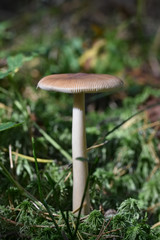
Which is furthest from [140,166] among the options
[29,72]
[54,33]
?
[54,33]

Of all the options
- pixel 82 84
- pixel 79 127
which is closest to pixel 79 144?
pixel 79 127

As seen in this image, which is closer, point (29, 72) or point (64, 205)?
point (64, 205)

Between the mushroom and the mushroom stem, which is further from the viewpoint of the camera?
the mushroom stem

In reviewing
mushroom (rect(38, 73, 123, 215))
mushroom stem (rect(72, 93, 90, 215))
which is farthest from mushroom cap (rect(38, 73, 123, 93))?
mushroom stem (rect(72, 93, 90, 215))

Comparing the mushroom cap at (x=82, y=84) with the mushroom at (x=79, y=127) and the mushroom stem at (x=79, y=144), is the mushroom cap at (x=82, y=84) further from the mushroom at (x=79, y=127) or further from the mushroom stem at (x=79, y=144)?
the mushroom stem at (x=79, y=144)

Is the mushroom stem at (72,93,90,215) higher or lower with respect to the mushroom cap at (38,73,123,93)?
lower

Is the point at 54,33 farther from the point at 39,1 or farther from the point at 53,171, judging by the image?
the point at 53,171

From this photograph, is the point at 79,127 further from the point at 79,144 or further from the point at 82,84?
the point at 82,84

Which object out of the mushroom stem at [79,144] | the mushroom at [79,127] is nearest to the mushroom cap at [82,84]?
the mushroom at [79,127]

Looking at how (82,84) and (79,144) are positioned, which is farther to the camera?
(79,144)

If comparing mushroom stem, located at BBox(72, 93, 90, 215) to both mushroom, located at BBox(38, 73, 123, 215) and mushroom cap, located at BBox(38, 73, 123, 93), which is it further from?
mushroom cap, located at BBox(38, 73, 123, 93)

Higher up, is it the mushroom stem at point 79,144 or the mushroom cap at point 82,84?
the mushroom cap at point 82,84
